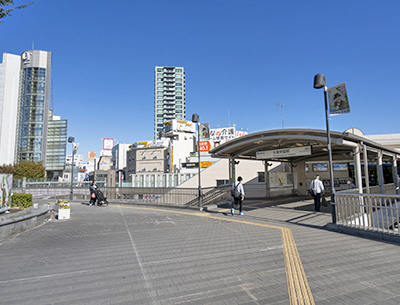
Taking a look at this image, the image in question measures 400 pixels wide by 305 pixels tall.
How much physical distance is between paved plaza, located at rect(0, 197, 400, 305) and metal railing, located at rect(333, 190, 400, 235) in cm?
57

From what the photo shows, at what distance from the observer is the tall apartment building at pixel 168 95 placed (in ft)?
439

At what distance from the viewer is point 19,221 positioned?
8.51 m

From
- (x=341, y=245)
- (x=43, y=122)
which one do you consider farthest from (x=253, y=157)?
(x=43, y=122)

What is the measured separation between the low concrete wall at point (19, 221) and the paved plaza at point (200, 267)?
1.23 ft

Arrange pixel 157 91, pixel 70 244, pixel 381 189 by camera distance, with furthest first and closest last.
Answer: pixel 157 91 → pixel 381 189 → pixel 70 244

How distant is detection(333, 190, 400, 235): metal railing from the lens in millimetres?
6902

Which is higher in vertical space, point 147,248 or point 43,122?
point 43,122

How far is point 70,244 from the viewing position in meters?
6.92

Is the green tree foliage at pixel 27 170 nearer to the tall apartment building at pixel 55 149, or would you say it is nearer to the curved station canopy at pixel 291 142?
the tall apartment building at pixel 55 149

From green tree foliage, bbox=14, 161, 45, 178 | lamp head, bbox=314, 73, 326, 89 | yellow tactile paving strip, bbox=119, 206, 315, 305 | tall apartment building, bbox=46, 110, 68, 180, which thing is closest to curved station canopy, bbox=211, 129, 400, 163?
lamp head, bbox=314, 73, 326, 89

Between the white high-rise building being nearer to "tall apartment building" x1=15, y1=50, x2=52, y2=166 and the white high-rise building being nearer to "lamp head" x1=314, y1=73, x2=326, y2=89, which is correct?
"tall apartment building" x1=15, y1=50, x2=52, y2=166

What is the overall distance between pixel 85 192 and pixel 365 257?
3291 centimetres

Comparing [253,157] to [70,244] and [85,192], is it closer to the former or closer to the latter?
[70,244]

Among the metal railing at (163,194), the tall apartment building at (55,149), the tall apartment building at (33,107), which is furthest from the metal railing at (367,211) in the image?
the tall apartment building at (55,149)
